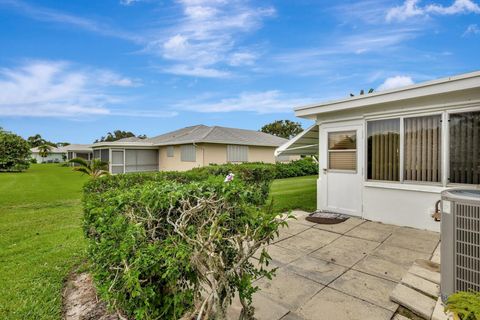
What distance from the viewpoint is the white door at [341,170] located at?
7.43 meters

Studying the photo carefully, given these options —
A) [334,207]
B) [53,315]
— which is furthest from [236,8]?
[53,315]

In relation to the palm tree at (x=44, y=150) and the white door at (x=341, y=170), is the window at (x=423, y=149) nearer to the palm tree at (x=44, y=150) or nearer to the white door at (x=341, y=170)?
the white door at (x=341, y=170)

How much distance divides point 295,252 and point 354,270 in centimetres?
116

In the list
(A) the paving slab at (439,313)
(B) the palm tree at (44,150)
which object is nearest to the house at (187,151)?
(A) the paving slab at (439,313)

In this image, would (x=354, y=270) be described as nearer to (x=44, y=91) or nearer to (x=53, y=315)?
(x=53, y=315)

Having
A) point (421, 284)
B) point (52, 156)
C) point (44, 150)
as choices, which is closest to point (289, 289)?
point (421, 284)

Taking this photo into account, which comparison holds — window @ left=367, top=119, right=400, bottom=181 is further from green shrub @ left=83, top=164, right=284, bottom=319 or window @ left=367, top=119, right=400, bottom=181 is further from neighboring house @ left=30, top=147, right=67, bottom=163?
neighboring house @ left=30, top=147, right=67, bottom=163

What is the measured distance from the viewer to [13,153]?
31.4 metres

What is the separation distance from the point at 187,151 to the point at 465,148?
21.0 meters

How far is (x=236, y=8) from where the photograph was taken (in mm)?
10203

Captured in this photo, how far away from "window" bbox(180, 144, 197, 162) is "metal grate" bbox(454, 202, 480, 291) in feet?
70.3

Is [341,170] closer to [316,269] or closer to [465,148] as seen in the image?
[465,148]

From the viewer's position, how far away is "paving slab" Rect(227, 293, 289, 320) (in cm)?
291

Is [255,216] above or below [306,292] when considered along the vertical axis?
above
